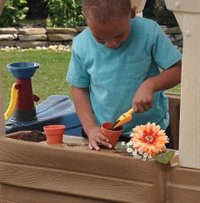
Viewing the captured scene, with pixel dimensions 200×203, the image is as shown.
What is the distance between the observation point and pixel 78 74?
8.18 feet

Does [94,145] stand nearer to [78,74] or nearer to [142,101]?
[142,101]

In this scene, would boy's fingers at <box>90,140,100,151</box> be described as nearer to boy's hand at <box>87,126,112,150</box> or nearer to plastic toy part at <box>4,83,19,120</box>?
boy's hand at <box>87,126,112,150</box>

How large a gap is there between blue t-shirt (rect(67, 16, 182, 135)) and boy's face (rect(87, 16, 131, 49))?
10 cm

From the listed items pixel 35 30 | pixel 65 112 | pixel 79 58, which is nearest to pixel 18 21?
pixel 35 30

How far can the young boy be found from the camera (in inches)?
85.4

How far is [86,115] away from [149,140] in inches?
18.1

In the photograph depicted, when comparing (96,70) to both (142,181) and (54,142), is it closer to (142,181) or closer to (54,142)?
(54,142)

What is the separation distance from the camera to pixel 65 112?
3.20m

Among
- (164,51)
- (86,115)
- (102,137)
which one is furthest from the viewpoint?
(86,115)

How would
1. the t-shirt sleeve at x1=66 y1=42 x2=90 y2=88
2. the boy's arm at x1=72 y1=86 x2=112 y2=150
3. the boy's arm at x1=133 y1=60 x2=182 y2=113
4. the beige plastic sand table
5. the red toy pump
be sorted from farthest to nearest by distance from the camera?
the red toy pump < the t-shirt sleeve at x1=66 y1=42 x2=90 y2=88 < the boy's arm at x1=72 y1=86 x2=112 y2=150 < the boy's arm at x1=133 y1=60 x2=182 y2=113 < the beige plastic sand table

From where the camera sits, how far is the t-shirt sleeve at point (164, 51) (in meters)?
2.32

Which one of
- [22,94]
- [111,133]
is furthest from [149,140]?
[22,94]

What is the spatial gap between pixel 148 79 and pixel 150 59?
18cm

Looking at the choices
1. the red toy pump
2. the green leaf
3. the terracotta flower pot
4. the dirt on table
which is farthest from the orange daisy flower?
the red toy pump
